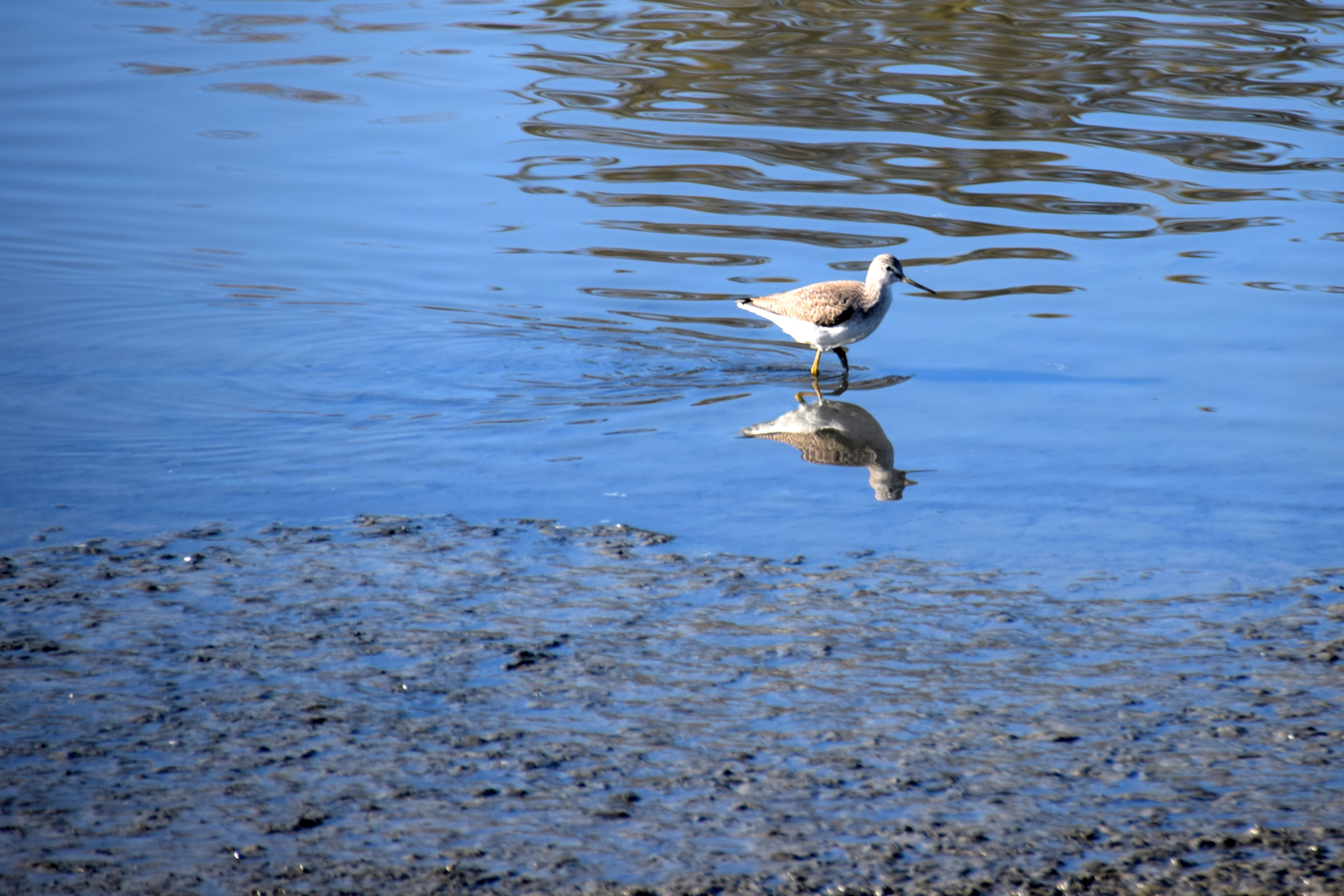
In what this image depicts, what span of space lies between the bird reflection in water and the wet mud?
51.0 inches

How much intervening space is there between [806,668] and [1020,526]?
2053 mm

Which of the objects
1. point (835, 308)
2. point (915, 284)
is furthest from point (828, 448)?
point (915, 284)

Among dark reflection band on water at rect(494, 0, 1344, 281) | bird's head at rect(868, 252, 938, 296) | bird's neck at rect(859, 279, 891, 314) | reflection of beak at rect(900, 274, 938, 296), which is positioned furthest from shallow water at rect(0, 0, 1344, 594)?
bird's head at rect(868, 252, 938, 296)

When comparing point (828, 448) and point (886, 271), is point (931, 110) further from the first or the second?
point (828, 448)

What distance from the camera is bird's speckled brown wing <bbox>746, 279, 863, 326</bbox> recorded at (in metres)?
9.79

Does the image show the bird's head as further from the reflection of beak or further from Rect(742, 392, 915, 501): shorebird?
Rect(742, 392, 915, 501): shorebird

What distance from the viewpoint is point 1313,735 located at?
502cm

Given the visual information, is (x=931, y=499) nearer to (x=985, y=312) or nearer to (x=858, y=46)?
(x=985, y=312)

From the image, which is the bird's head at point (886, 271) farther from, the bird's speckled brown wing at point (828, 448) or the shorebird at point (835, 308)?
the bird's speckled brown wing at point (828, 448)

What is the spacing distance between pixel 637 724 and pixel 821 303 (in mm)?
5389

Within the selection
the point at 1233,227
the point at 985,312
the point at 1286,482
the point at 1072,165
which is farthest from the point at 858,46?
the point at 1286,482

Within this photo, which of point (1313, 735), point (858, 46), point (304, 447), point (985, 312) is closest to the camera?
point (1313, 735)

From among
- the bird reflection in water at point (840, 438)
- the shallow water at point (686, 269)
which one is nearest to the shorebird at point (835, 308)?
the shallow water at point (686, 269)

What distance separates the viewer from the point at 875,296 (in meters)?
10.1
